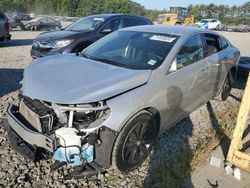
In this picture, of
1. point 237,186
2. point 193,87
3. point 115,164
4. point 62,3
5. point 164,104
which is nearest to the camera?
point 115,164

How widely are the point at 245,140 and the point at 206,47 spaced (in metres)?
1.67

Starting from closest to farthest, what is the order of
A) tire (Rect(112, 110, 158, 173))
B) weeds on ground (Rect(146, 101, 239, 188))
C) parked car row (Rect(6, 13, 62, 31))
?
tire (Rect(112, 110, 158, 173)) < weeds on ground (Rect(146, 101, 239, 188)) < parked car row (Rect(6, 13, 62, 31))

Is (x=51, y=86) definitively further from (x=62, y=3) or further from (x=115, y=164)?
(x=62, y=3)

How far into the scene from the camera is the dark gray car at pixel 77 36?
745cm

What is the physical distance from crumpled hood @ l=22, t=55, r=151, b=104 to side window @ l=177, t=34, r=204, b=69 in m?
0.77

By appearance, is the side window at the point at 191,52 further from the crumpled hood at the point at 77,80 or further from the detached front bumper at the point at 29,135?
the detached front bumper at the point at 29,135

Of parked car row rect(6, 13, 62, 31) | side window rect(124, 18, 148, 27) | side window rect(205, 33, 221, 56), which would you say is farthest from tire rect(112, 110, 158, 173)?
parked car row rect(6, 13, 62, 31)

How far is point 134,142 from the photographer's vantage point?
3.33 m

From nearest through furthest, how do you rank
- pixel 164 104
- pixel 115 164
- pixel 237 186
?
pixel 115 164 → pixel 237 186 → pixel 164 104

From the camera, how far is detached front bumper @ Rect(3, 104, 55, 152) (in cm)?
290

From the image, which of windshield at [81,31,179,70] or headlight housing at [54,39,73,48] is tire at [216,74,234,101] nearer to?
windshield at [81,31,179,70]

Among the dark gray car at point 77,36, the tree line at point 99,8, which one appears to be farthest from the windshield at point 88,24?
the tree line at point 99,8

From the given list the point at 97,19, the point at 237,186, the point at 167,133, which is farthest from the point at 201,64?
the point at 97,19

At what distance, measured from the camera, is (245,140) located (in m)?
4.18
